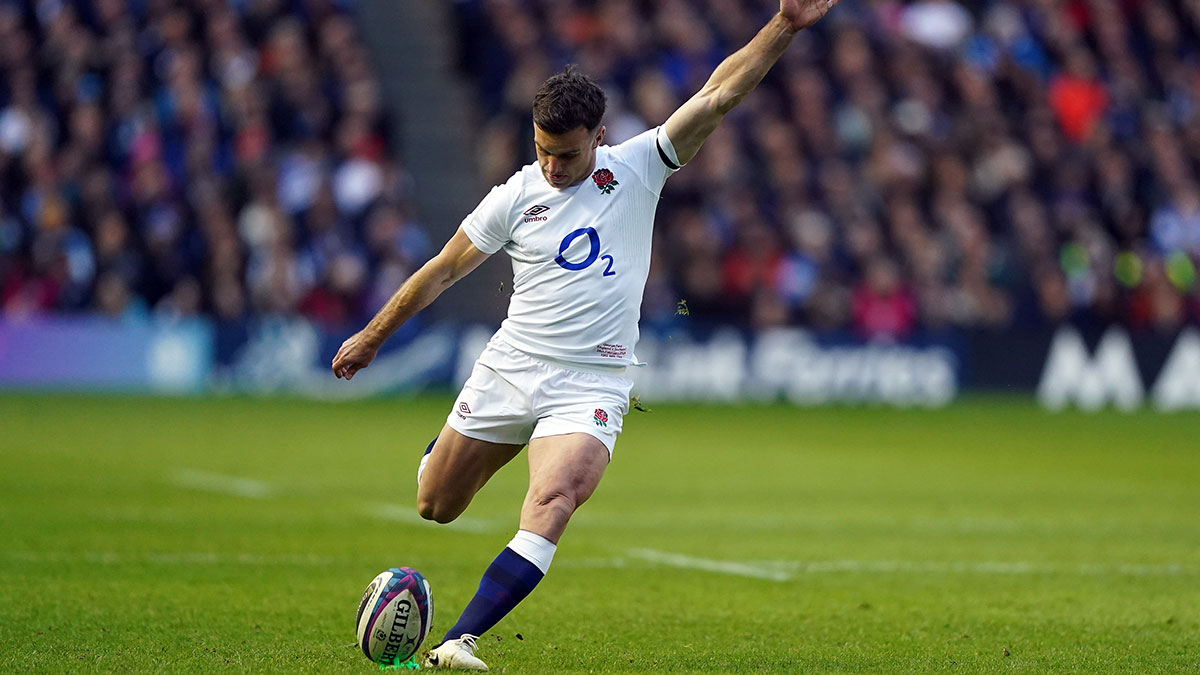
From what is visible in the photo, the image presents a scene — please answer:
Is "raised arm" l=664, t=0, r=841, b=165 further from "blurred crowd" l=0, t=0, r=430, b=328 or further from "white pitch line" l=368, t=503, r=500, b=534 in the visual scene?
"blurred crowd" l=0, t=0, r=430, b=328

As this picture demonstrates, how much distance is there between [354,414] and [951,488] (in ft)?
27.8

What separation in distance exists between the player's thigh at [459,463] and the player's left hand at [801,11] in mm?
2068

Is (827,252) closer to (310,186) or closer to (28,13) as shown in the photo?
(310,186)

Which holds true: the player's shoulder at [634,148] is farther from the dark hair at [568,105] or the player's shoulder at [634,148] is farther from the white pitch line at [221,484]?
the white pitch line at [221,484]

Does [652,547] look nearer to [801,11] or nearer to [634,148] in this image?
[634,148]

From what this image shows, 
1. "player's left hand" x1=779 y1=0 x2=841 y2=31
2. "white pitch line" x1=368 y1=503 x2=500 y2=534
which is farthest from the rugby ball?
"white pitch line" x1=368 y1=503 x2=500 y2=534

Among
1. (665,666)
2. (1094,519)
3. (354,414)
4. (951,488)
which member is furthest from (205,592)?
(354,414)

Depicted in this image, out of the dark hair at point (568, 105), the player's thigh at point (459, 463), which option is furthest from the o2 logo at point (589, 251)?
the player's thigh at point (459, 463)

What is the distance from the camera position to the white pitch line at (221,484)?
13414 mm

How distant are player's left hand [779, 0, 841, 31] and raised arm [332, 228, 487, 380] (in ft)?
5.16

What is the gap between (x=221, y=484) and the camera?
13961 mm

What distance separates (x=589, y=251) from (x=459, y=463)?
3.44ft

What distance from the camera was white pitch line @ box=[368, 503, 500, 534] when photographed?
11906mm

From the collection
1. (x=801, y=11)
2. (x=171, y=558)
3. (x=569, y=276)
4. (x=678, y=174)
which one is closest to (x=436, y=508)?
(x=569, y=276)
